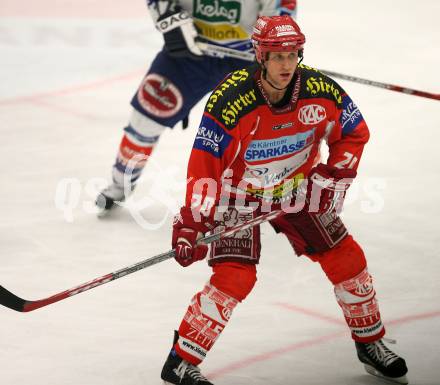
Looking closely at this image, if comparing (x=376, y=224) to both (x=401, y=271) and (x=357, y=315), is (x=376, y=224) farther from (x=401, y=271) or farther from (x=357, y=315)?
(x=357, y=315)

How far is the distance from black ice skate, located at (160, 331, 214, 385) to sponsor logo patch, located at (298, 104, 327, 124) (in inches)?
30.1

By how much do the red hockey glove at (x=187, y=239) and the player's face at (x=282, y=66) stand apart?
46 centimetres

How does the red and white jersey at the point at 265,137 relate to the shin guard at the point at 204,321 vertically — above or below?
above

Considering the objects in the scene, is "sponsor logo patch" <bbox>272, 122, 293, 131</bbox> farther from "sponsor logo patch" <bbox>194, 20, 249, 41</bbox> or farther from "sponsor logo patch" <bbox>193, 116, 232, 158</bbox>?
"sponsor logo patch" <bbox>194, 20, 249, 41</bbox>

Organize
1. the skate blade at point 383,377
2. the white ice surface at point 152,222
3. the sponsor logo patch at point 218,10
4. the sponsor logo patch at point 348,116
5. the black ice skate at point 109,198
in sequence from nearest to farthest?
the sponsor logo patch at point 348,116 → the skate blade at point 383,377 → the white ice surface at point 152,222 → the sponsor logo patch at point 218,10 → the black ice skate at point 109,198

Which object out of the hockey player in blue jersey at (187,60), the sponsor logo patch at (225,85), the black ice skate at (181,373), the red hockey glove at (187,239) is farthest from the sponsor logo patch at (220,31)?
the black ice skate at (181,373)

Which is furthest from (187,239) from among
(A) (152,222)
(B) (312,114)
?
(A) (152,222)

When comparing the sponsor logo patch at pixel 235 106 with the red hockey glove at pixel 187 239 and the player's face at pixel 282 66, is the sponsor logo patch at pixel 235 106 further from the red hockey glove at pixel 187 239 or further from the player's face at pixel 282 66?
the red hockey glove at pixel 187 239

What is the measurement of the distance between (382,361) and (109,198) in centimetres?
203

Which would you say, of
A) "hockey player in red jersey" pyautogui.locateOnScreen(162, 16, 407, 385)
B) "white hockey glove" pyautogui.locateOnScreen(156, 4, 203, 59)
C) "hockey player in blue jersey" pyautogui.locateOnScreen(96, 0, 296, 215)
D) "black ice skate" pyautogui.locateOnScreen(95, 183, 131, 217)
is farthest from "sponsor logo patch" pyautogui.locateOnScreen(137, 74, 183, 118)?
"hockey player in red jersey" pyautogui.locateOnScreen(162, 16, 407, 385)

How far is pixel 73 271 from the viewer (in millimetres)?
4492

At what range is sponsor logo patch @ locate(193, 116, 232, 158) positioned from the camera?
319cm

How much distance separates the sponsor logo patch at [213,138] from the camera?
10.5ft

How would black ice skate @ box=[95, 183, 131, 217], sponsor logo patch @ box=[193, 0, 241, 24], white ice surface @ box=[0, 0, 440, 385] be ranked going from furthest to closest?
black ice skate @ box=[95, 183, 131, 217] → sponsor logo patch @ box=[193, 0, 241, 24] → white ice surface @ box=[0, 0, 440, 385]
